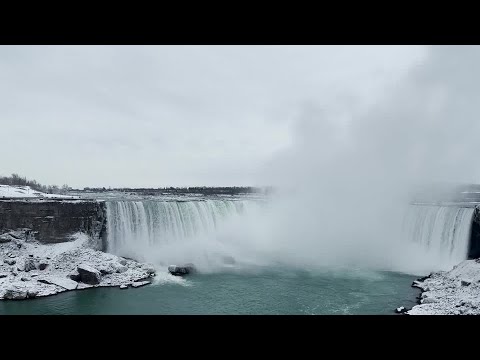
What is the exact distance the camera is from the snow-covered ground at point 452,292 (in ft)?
40.5

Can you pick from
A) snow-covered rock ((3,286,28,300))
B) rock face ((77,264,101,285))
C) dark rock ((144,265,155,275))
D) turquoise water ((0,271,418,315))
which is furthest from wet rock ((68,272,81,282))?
dark rock ((144,265,155,275))

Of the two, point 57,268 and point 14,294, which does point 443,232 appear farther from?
point 14,294

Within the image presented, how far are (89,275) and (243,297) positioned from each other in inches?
345

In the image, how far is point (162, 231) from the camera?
78.2 feet

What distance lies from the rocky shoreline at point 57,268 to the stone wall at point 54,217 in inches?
20.3

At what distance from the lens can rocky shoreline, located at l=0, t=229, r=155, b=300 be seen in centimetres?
1580

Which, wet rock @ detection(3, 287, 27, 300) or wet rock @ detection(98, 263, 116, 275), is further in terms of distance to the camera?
wet rock @ detection(98, 263, 116, 275)

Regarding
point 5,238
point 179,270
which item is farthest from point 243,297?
point 5,238

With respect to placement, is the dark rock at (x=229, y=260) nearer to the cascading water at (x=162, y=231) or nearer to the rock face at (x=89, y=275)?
the cascading water at (x=162, y=231)

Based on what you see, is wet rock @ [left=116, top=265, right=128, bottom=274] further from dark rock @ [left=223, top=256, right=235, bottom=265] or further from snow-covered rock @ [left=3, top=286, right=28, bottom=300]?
dark rock @ [left=223, top=256, right=235, bottom=265]

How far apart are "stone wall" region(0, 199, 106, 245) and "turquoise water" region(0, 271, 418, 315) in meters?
6.69

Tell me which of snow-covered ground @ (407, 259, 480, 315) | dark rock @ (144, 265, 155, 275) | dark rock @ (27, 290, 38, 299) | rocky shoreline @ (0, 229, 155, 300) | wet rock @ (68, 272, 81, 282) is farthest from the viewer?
dark rock @ (144, 265, 155, 275)
